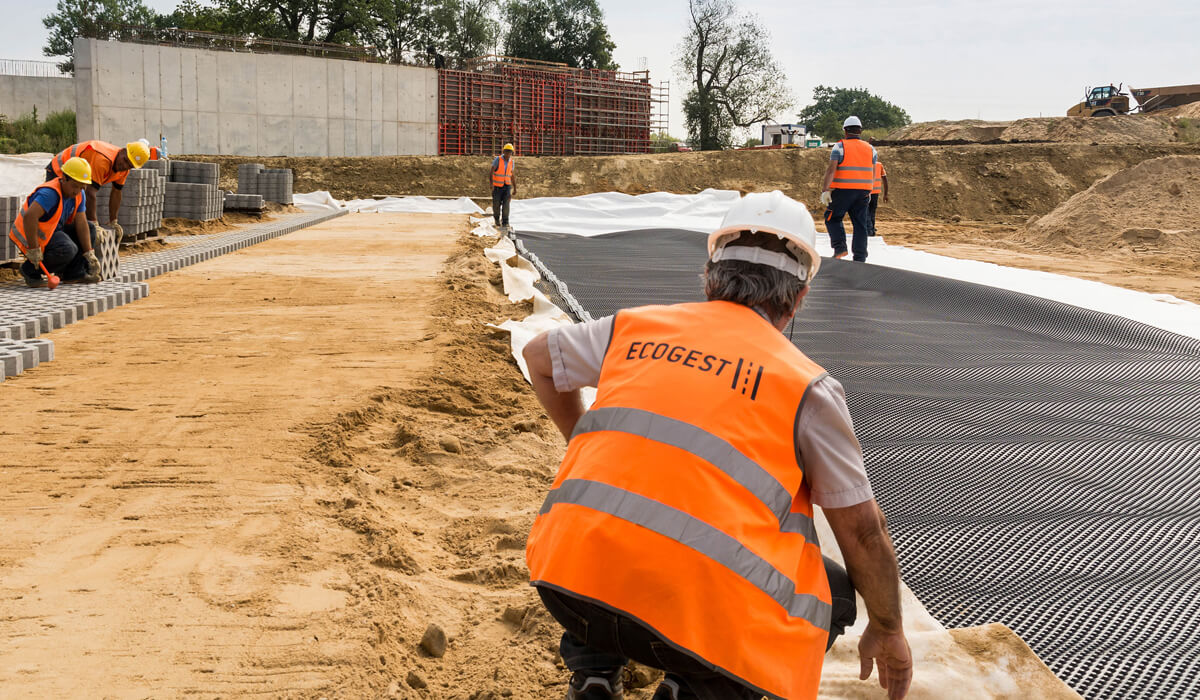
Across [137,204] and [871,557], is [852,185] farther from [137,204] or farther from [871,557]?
[871,557]

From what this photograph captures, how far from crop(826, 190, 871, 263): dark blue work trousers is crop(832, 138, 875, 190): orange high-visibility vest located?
10 cm

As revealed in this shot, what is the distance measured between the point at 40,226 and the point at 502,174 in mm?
9159

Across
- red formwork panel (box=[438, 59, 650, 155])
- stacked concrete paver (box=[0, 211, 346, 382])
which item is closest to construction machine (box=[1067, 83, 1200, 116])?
red formwork panel (box=[438, 59, 650, 155])

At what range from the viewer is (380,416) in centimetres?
482

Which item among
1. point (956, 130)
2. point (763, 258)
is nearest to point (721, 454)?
point (763, 258)

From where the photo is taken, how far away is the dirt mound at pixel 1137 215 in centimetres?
1503

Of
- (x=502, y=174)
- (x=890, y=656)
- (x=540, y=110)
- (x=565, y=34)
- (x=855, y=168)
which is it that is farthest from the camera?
(x=565, y=34)

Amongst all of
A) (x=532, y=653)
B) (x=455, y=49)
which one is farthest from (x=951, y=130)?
(x=532, y=653)

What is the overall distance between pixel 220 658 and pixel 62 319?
6021 millimetres

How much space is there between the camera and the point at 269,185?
21375 millimetres

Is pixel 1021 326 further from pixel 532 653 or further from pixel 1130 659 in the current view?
pixel 532 653

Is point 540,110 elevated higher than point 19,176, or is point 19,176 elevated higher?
point 540,110

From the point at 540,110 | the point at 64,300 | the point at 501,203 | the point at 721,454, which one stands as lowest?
the point at 64,300

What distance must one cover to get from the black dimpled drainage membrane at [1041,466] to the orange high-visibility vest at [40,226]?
5008mm
